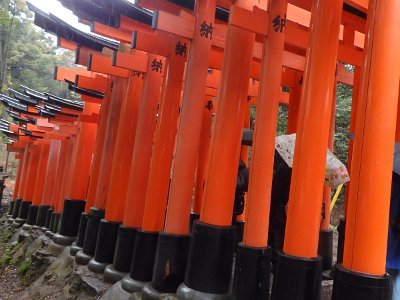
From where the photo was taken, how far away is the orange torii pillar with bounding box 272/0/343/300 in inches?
129

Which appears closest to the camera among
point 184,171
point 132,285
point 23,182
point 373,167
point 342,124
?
Answer: point 373,167

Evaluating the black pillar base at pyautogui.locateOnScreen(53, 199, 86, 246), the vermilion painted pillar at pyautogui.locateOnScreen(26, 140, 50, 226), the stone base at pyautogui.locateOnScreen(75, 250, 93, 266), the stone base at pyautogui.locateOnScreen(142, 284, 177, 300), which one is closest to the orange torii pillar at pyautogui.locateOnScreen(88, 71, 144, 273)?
the stone base at pyautogui.locateOnScreen(75, 250, 93, 266)

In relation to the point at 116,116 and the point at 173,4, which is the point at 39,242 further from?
the point at 173,4

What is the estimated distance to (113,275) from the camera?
17.9 ft

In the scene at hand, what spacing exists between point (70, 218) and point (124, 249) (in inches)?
132

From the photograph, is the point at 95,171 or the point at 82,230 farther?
the point at 95,171

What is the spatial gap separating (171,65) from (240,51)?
1.25 meters

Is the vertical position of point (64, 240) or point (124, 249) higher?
point (124, 249)

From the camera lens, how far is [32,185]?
15180mm

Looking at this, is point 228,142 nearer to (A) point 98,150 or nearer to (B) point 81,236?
(A) point 98,150

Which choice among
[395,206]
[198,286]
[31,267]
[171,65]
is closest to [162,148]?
[171,65]

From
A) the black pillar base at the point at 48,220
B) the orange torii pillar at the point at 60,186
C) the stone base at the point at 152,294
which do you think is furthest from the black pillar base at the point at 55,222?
the stone base at the point at 152,294

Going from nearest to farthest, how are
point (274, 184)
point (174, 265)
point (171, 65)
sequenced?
point (174, 265)
point (274, 184)
point (171, 65)

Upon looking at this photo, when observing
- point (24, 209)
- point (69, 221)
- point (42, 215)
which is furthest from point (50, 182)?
point (69, 221)
